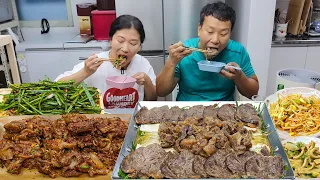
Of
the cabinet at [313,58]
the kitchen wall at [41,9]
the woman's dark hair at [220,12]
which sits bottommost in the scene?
the cabinet at [313,58]

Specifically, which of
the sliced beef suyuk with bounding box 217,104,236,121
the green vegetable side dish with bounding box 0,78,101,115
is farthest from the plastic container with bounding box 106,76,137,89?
the sliced beef suyuk with bounding box 217,104,236,121

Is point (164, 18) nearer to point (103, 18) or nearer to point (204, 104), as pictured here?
point (103, 18)

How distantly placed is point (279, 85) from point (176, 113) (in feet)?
3.57

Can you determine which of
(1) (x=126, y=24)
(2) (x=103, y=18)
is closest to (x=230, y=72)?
(1) (x=126, y=24)

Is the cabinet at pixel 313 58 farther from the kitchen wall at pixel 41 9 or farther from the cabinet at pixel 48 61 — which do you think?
the kitchen wall at pixel 41 9

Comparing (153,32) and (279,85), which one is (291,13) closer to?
(153,32)

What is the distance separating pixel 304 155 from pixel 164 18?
3.37 m

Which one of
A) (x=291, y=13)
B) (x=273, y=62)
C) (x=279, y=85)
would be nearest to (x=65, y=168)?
(x=279, y=85)

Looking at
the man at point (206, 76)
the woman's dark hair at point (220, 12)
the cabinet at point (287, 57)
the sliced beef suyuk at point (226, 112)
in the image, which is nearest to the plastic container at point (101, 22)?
the man at point (206, 76)

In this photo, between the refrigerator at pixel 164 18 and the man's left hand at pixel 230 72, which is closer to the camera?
the man's left hand at pixel 230 72

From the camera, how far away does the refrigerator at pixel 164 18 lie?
15.0 feet

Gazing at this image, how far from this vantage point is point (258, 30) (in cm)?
401

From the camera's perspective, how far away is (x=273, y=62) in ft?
16.2

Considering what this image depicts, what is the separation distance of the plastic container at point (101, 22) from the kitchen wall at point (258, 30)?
209 cm
